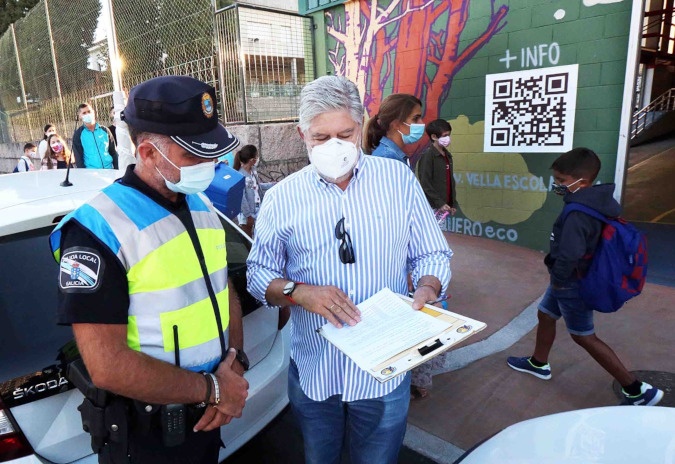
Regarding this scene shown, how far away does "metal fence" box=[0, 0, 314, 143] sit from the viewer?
A: 8.88m

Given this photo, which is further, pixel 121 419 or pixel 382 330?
pixel 382 330

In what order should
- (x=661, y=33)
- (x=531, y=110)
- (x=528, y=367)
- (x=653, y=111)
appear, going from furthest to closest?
(x=653, y=111) < (x=661, y=33) < (x=531, y=110) < (x=528, y=367)

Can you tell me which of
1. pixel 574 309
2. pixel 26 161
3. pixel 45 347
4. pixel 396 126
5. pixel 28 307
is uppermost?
pixel 396 126

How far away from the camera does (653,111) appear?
15.9m

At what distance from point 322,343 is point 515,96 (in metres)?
4.98

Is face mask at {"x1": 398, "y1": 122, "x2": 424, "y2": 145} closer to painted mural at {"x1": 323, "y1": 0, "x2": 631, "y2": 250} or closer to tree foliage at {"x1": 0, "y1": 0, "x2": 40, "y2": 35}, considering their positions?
painted mural at {"x1": 323, "y1": 0, "x2": 631, "y2": 250}

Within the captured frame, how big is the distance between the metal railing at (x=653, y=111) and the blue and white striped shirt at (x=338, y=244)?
1560 centimetres

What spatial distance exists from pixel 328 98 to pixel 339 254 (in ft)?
1.70

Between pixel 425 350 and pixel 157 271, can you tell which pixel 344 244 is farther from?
pixel 157 271

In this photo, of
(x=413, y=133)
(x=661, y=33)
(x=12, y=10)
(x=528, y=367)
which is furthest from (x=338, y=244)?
(x=12, y=10)

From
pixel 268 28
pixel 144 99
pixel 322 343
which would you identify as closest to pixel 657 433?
pixel 322 343

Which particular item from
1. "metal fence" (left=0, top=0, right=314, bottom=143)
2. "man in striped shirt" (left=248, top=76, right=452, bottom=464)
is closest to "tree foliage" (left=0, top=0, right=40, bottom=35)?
"metal fence" (left=0, top=0, right=314, bottom=143)

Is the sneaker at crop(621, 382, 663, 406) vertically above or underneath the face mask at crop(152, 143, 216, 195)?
underneath

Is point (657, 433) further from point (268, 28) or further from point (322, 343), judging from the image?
point (268, 28)
